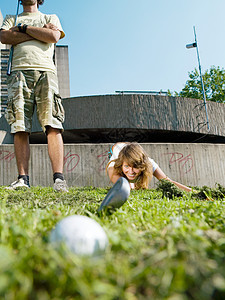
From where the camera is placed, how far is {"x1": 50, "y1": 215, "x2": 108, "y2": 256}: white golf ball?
0.86m

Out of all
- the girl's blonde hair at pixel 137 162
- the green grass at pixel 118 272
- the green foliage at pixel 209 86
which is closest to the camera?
the green grass at pixel 118 272

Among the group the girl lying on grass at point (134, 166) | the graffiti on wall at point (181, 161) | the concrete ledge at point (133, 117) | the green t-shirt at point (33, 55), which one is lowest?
the girl lying on grass at point (134, 166)

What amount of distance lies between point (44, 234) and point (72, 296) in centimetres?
52

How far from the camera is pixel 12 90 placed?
370 centimetres

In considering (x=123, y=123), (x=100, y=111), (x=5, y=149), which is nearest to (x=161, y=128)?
(x=123, y=123)

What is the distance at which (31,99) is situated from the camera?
3762 mm

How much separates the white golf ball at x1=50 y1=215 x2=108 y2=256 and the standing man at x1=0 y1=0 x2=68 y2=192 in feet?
8.47

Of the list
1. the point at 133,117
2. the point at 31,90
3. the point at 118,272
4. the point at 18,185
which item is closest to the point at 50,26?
the point at 31,90

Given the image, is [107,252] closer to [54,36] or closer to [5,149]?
[54,36]

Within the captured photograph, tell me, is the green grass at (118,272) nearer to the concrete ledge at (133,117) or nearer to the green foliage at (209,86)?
the concrete ledge at (133,117)

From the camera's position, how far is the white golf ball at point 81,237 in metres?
0.86

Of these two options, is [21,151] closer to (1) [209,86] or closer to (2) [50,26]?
(2) [50,26]

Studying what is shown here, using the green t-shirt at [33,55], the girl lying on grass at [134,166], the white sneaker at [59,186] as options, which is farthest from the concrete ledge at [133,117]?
the white sneaker at [59,186]

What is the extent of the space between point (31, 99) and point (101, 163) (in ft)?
15.9
